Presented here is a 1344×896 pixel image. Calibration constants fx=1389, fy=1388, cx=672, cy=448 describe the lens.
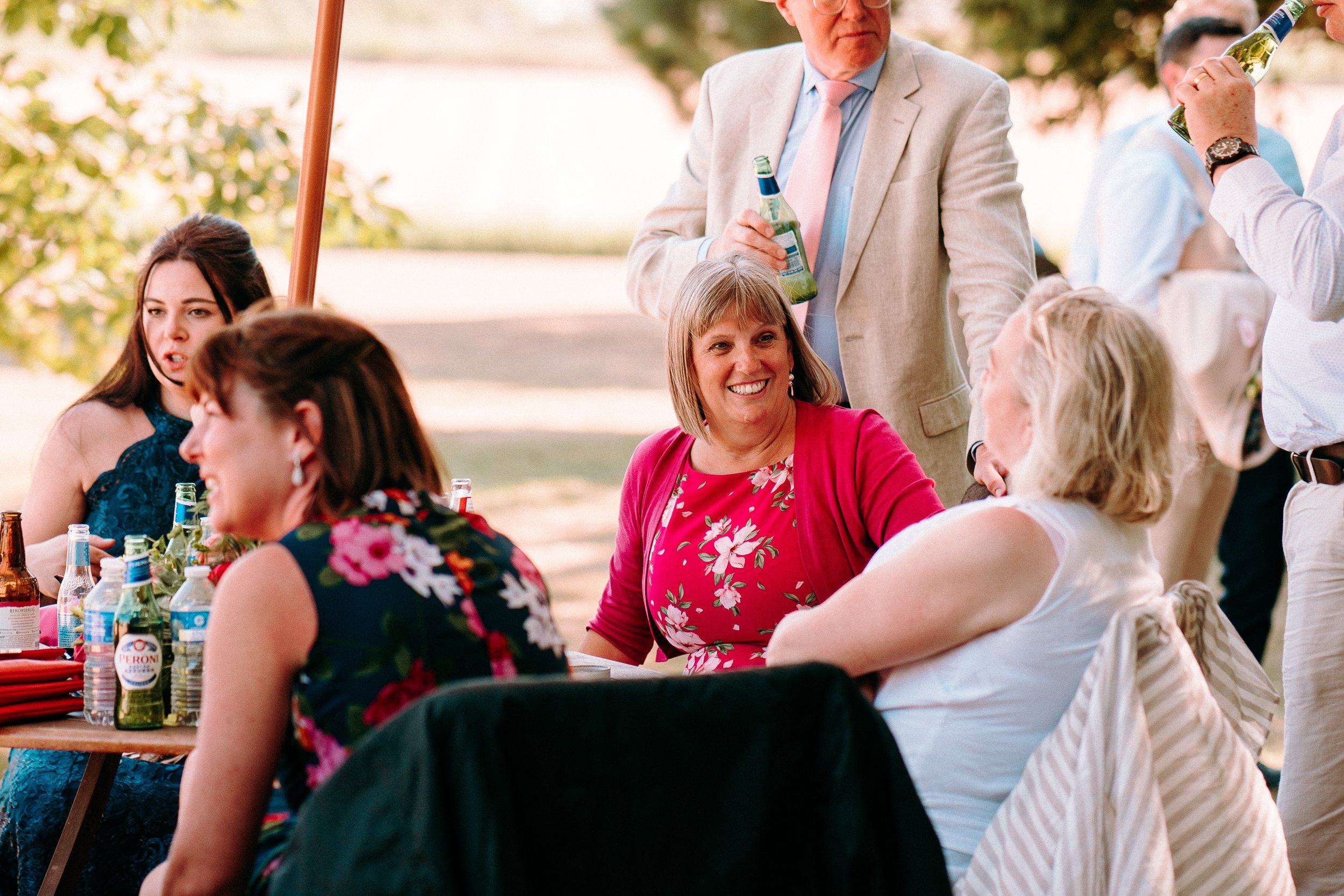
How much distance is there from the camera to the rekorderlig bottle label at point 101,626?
1959 mm

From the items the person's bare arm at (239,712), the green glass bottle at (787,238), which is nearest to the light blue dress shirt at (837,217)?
the green glass bottle at (787,238)

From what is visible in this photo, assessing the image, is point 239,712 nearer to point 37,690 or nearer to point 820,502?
point 37,690

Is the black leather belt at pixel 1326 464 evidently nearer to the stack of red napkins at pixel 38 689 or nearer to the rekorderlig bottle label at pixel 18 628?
the stack of red napkins at pixel 38 689

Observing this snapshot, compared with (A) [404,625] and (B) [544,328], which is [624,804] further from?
(B) [544,328]

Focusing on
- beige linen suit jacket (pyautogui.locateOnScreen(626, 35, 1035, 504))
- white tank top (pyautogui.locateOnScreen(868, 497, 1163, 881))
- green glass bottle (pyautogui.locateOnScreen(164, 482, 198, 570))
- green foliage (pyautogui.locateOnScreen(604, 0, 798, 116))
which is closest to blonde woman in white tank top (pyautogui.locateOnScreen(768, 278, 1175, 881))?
white tank top (pyautogui.locateOnScreen(868, 497, 1163, 881))

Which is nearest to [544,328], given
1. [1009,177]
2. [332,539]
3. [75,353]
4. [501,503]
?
[501,503]

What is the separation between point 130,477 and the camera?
271cm

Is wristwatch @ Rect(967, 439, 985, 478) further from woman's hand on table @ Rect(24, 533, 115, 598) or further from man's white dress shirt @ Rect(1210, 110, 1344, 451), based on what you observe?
woman's hand on table @ Rect(24, 533, 115, 598)

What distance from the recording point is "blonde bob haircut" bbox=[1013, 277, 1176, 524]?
5.64 ft

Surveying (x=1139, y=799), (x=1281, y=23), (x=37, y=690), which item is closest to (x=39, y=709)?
(x=37, y=690)

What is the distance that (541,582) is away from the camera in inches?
66.7

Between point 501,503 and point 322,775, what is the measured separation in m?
8.82

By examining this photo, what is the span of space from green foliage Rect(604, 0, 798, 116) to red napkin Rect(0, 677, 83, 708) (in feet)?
29.4

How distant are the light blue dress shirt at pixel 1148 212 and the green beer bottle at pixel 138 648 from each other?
10.1 ft
